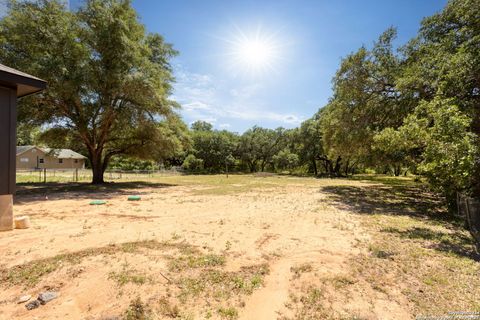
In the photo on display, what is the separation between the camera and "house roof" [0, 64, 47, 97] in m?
5.12

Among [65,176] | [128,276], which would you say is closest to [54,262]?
[128,276]

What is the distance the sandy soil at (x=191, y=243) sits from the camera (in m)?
2.79

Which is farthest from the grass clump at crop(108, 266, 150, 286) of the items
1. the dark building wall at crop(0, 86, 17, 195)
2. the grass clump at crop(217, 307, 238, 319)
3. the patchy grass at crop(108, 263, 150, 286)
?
the dark building wall at crop(0, 86, 17, 195)

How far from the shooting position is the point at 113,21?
532 inches

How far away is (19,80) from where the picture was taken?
5336mm

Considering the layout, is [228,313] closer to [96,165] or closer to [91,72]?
[91,72]

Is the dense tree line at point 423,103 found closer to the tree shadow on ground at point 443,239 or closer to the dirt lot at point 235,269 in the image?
the tree shadow on ground at point 443,239

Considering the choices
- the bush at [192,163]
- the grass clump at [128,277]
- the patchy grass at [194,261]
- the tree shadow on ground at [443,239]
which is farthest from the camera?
the bush at [192,163]

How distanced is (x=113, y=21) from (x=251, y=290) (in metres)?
15.9

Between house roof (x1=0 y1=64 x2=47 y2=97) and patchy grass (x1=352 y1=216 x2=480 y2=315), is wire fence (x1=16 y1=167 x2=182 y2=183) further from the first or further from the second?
patchy grass (x1=352 y1=216 x2=480 y2=315)

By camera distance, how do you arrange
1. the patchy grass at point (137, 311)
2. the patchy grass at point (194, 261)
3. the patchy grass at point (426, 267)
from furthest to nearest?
the patchy grass at point (194, 261) → the patchy grass at point (426, 267) → the patchy grass at point (137, 311)

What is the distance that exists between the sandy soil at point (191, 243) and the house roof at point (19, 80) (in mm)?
3317

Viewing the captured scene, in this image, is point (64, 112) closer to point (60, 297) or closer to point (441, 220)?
point (60, 297)

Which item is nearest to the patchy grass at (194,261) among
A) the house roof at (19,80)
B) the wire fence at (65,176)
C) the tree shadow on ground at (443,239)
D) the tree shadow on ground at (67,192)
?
the tree shadow on ground at (443,239)
